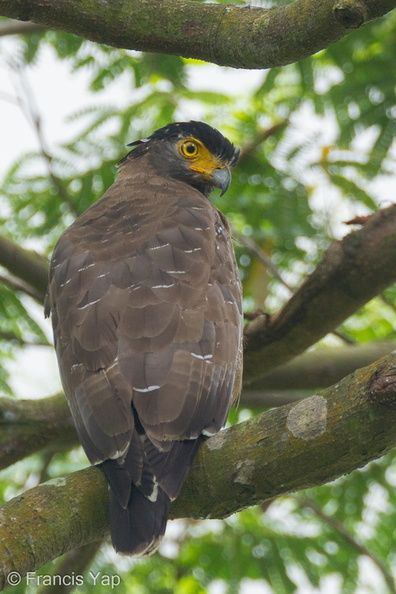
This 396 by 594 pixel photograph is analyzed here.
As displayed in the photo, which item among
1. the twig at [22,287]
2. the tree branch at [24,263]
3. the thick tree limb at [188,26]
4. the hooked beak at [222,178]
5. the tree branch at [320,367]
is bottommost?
the tree branch at [320,367]

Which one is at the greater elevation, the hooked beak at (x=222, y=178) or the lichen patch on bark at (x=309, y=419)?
the lichen patch on bark at (x=309, y=419)

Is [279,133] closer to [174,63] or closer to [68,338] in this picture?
[174,63]

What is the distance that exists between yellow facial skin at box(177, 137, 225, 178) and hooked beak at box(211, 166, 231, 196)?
0.14 ft

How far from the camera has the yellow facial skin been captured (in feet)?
21.6

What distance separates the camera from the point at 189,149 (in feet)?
21.8

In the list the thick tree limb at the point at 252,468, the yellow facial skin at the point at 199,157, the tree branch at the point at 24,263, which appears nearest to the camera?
the thick tree limb at the point at 252,468

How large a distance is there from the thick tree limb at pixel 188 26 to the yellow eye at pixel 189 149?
206 cm

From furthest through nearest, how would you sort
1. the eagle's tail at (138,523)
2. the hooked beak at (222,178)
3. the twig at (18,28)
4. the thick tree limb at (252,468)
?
the twig at (18,28)
the hooked beak at (222,178)
the eagle's tail at (138,523)
the thick tree limb at (252,468)

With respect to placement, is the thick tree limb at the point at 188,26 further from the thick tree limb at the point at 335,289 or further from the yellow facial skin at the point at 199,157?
the yellow facial skin at the point at 199,157

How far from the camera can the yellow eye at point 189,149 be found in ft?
21.7

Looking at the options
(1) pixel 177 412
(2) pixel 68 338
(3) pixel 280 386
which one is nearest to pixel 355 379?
(1) pixel 177 412

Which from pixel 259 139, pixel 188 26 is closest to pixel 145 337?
pixel 188 26

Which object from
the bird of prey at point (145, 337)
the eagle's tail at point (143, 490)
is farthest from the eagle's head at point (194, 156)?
the eagle's tail at point (143, 490)

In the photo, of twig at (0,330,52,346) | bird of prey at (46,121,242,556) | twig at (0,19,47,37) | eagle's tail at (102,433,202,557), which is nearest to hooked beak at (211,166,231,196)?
bird of prey at (46,121,242,556)
